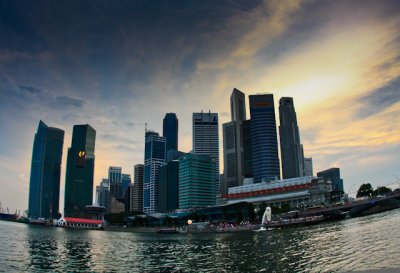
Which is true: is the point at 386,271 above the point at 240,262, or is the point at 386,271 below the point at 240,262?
above

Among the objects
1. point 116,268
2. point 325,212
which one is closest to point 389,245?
point 116,268

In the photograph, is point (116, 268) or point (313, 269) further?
point (116, 268)

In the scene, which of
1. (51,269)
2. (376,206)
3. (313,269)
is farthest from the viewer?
(376,206)

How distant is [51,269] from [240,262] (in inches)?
1190

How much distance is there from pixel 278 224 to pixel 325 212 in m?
38.1

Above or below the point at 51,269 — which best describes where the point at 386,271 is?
above

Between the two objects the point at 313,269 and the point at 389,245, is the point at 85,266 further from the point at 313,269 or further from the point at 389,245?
the point at 389,245

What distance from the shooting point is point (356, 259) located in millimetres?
50938

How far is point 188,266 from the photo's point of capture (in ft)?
188

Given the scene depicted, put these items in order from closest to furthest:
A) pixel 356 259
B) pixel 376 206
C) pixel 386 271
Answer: pixel 386 271, pixel 356 259, pixel 376 206

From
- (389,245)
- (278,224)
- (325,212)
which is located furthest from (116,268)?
(325,212)

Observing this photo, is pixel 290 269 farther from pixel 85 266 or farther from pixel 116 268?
pixel 85 266

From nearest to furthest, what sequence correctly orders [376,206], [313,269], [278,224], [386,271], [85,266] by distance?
1. [386,271]
2. [313,269]
3. [85,266]
4. [278,224]
5. [376,206]

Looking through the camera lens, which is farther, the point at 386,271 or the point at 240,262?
the point at 240,262
